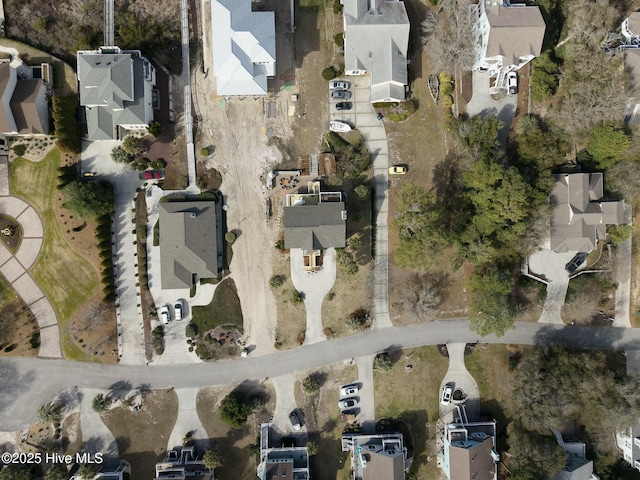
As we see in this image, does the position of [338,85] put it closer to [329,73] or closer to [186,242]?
[329,73]

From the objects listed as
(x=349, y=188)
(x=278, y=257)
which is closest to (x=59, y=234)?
(x=278, y=257)

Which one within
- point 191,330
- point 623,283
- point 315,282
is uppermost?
point 315,282

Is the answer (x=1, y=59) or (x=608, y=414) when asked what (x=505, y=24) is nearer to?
(x=608, y=414)

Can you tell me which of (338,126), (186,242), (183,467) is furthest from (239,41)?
(183,467)

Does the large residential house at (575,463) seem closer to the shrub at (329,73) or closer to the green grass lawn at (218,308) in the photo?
the green grass lawn at (218,308)

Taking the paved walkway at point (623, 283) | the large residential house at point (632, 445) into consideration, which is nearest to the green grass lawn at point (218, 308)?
the paved walkway at point (623, 283)

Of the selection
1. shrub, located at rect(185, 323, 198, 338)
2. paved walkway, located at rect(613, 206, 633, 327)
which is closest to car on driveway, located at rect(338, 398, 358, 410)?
shrub, located at rect(185, 323, 198, 338)
